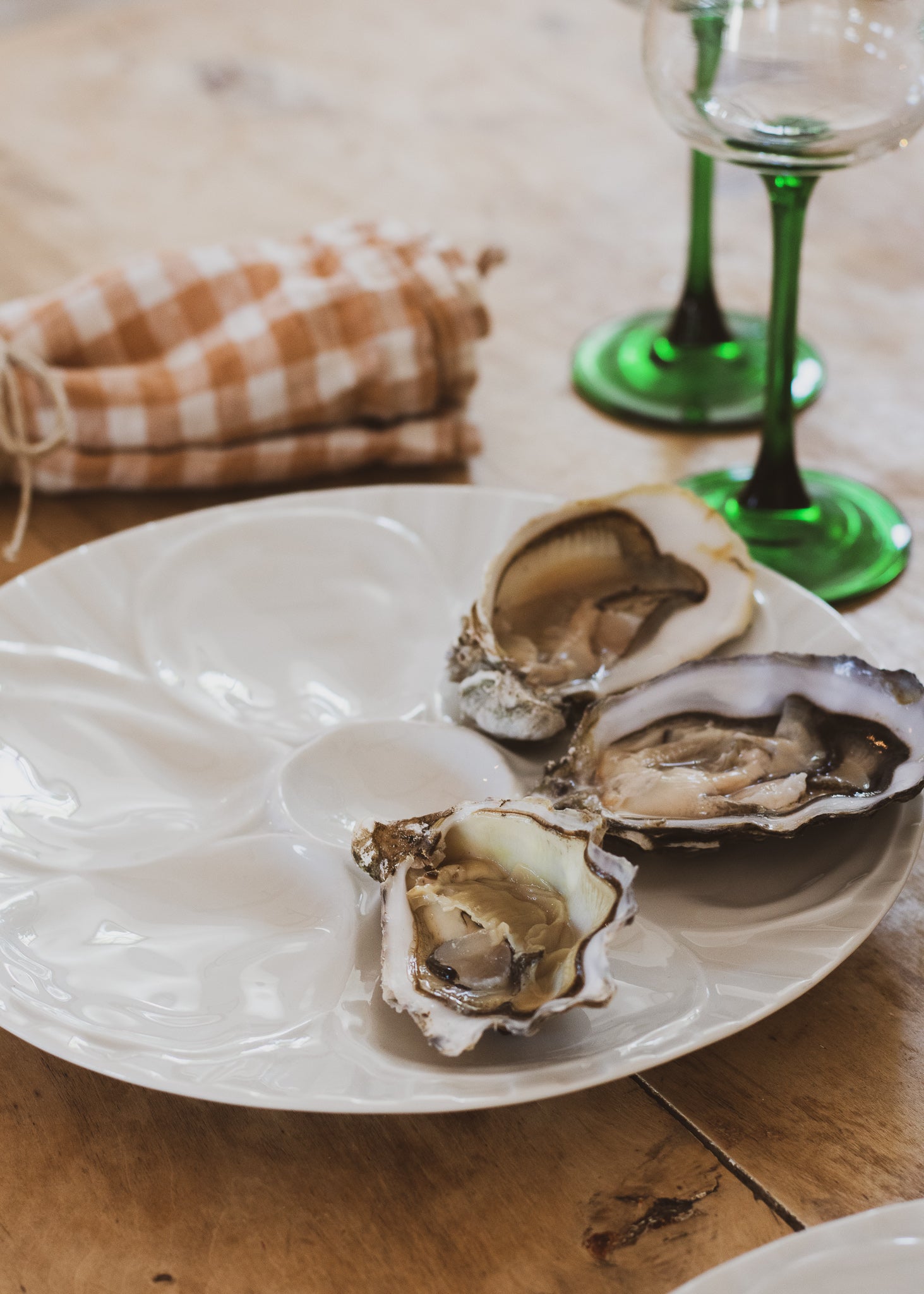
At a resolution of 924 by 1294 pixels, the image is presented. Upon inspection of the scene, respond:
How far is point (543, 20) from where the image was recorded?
1.74m

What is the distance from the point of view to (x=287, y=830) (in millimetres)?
611

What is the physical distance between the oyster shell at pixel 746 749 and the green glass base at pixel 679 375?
0.43 meters

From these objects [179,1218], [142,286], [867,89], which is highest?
[867,89]

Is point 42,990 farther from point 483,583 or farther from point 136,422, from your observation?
point 136,422

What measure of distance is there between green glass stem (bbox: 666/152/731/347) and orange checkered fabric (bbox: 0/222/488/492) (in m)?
0.20

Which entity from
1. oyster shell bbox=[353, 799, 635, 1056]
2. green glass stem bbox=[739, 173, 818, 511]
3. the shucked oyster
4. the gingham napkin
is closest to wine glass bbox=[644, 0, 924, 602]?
green glass stem bbox=[739, 173, 818, 511]

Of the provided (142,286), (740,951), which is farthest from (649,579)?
(142,286)

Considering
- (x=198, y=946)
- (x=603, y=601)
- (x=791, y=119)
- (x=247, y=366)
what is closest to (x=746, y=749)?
(x=603, y=601)

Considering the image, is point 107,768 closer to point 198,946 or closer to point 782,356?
point 198,946

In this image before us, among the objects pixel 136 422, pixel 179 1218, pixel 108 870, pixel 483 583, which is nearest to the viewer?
pixel 179 1218

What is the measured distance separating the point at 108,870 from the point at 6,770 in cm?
10

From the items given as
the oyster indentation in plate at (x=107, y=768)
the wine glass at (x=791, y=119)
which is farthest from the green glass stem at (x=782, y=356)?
the oyster indentation in plate at (x=107, y=768)

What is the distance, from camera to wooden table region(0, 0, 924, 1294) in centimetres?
48

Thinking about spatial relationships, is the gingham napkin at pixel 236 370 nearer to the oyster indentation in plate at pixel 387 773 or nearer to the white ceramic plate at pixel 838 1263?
the oyster indentation in plate at pixel 387 773
